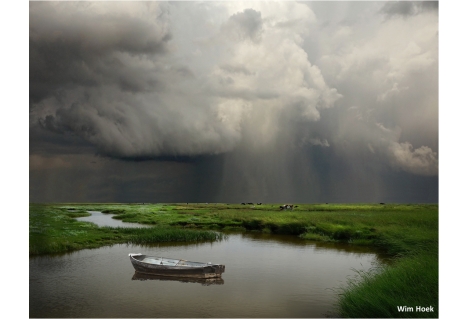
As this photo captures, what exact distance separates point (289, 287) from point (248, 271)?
1330mm

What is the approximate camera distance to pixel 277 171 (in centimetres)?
1036

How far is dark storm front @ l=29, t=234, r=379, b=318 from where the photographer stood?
8.09 meters

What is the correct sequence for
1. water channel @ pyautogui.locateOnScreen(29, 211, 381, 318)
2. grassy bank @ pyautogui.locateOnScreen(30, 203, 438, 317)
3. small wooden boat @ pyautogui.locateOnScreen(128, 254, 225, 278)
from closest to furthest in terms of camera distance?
grassy bank @ pyautogui.locateOnScreen(30, 203, 438, 317)
water channel @ pyautogui.locateOnScreen(29, 211, 381, 318)
small wooden boat @ pyautogui.locateOnScreen(128, 254, 225, 278)

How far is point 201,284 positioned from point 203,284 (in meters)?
0.05

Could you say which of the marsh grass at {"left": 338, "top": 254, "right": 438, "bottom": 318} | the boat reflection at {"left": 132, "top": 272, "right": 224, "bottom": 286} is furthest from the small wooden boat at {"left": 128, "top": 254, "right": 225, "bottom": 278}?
the marsh grass at {"left": 338, "top": 254, "right": 438, "bottom": 318}

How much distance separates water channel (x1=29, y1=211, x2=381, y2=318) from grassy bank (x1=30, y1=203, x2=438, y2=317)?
451 mm

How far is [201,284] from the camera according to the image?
9.28m

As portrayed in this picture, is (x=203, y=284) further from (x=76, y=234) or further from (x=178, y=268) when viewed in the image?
(x=76, y=234)

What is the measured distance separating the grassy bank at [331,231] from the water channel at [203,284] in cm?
45

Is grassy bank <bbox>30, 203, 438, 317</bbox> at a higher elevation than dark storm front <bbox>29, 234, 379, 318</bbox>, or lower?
higher

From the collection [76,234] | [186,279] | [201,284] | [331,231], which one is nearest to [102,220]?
[76,234]

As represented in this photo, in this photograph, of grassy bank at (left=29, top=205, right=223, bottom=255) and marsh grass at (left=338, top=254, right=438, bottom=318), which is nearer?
marsh grass at (left=338, top=254, right=438, bottom=318)

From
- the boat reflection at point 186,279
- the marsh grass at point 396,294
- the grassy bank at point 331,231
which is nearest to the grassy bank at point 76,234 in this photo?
the grassy bank at point 331,231

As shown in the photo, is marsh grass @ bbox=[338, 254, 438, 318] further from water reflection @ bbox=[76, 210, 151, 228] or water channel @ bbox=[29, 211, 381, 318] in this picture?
water reflection @ bbox=[76, 210, 151, 228]
